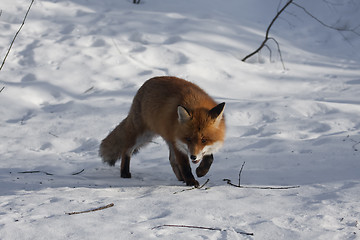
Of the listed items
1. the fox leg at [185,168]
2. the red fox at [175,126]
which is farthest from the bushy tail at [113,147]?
the fox leg at [185,168]

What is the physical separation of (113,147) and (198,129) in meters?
1.47

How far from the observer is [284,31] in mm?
11211

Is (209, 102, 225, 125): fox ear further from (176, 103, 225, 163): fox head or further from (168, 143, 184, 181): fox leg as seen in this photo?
(168, 143, 184, 181): fox leg

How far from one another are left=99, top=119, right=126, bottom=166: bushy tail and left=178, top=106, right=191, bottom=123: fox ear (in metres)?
1.20

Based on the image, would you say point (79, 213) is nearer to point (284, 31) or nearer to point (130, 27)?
point (130, 27)

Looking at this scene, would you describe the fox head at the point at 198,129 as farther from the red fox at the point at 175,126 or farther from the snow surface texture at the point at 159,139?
the snow surface texture at the point at 159,139

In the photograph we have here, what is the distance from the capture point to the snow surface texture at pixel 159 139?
2.97m

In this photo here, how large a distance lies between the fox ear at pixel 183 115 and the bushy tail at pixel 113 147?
3.93ft

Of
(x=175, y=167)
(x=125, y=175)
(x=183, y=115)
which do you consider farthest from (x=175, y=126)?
(x=125, y=175)

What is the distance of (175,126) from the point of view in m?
4.05

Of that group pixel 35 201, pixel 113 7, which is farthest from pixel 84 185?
pixel 113 7

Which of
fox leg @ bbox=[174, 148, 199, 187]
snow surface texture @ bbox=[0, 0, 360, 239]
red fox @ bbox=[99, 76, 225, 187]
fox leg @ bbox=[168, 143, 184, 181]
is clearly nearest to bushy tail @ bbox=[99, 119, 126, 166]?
red fox @ bbox=[99, 76, 225, 187]

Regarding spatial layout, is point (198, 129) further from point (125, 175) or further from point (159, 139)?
A: point (159, 139)

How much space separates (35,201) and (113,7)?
26.9 ft
